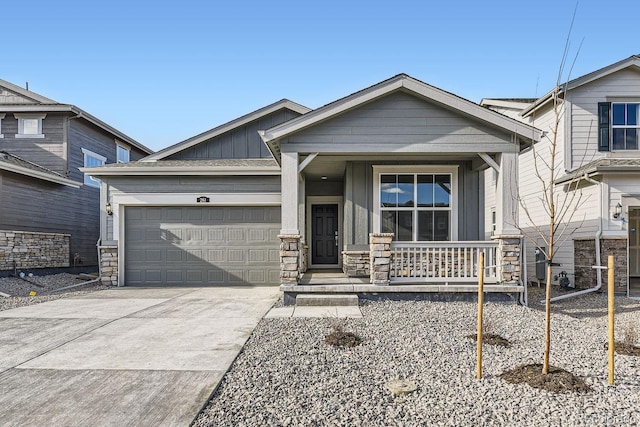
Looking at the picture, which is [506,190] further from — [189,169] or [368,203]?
[189,169]

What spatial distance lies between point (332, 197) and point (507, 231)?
5744 millimetres

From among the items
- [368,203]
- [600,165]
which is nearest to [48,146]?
[368,203]

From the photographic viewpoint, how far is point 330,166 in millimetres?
10047

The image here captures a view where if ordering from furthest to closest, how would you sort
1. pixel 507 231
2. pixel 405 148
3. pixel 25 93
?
pixel 25 93
pixel 405 148
pixel 507 231

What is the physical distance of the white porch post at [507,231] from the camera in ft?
24.6

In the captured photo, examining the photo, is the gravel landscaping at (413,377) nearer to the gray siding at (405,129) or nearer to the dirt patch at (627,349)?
Result: the dirt patch at (627,349)

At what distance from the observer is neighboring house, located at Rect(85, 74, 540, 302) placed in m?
7.54

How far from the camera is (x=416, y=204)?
30.7 feet

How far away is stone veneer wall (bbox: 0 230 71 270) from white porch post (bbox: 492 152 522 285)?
12.2m

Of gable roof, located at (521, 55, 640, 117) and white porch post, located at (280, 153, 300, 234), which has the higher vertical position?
gable roof, located at (521, 55, 640, 117)

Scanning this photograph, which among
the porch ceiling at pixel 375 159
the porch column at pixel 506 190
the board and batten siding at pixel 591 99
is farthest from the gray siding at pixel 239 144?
the board and batten siding at pixel 591 99

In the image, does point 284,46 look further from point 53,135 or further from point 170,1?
point 53,135

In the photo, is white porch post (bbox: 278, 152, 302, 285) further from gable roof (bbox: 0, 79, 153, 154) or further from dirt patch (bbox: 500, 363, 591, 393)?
gable roof (bbox: 0, 79, 153, 154)

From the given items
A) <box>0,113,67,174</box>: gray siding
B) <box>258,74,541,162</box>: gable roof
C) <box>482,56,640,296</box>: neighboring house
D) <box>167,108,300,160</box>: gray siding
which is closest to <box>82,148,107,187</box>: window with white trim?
<box>0,113,67,174</box>: gray siding
